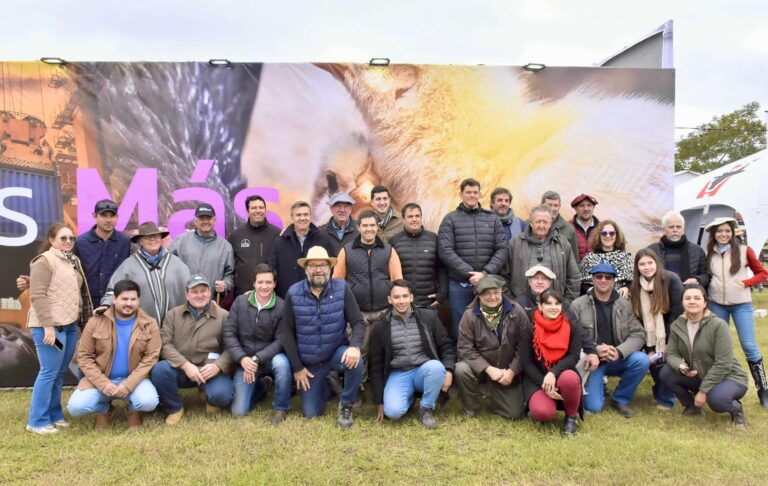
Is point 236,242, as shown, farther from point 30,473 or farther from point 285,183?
point 30,473

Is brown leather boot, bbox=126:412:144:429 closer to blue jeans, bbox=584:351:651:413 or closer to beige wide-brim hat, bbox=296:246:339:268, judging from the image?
beige wide-brim hat, bbox=296:246:339:268

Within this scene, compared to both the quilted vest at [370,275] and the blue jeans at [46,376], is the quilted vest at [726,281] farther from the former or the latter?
the blue jeans at [46,376]

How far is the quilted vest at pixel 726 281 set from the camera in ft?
15.1

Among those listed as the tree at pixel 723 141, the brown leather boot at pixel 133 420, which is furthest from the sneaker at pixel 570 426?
the tree at pixel 723 141

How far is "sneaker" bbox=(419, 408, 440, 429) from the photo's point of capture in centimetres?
396

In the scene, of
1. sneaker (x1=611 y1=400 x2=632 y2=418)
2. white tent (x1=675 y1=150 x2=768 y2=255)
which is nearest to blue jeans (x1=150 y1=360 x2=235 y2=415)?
sneaker (x1=611 y1=400 x2=632 y2=418)

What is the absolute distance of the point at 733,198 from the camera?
11.2m

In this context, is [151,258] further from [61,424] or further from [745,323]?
[745,323]

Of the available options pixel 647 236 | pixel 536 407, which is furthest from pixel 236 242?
pixel 647 236

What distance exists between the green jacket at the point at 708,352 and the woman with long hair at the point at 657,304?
7.0 inches

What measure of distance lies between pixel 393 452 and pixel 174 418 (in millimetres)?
1826

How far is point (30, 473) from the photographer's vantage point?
3.30 metres

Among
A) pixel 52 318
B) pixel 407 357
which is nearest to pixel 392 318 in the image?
pixel 407 357

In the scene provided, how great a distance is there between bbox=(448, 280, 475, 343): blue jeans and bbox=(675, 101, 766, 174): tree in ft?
76.4
